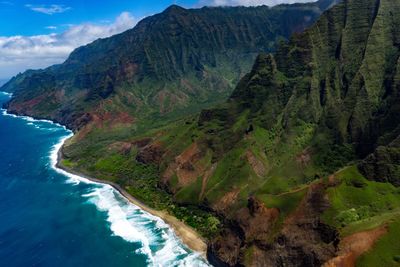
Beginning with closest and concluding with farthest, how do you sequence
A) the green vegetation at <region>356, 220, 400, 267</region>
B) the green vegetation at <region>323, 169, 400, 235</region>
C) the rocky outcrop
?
the green vegetation at <region>356, 220, 400, 267</region> → the rocky outcrop → the green vegetation at <region>323, 169, 400, 235</region>

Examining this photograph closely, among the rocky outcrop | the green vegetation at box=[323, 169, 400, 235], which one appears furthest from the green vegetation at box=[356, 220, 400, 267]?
the rocky outcrop

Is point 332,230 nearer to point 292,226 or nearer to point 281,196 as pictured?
point 292,226

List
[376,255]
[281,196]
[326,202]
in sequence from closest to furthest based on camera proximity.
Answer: [376,255]
[326,202]
[281,196]

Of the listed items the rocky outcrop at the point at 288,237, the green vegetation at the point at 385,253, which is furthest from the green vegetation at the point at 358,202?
the green vegetation at the point at 385,253

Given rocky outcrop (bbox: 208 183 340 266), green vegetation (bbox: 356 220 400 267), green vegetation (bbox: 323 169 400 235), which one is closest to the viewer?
green vegetation (bbox: 356 220 400 267)

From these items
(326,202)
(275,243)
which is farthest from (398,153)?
(275,243)

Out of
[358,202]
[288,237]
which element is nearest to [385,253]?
[358,202]

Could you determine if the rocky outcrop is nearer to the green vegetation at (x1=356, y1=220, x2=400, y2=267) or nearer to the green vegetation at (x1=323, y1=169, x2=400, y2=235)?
the green vegetation at (x1=323, y1=169, x2=400, y2=235)

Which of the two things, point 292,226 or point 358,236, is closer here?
point 358,236

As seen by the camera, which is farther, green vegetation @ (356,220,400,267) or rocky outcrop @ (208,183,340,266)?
rocky outcrop @ (208,183,340,266)

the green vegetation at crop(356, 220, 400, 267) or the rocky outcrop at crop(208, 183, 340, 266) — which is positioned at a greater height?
the green vegetation at crop(356, 220, 400, 267)

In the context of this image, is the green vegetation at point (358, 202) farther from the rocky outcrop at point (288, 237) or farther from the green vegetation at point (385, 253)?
the green vegetation at point (385, 253)
